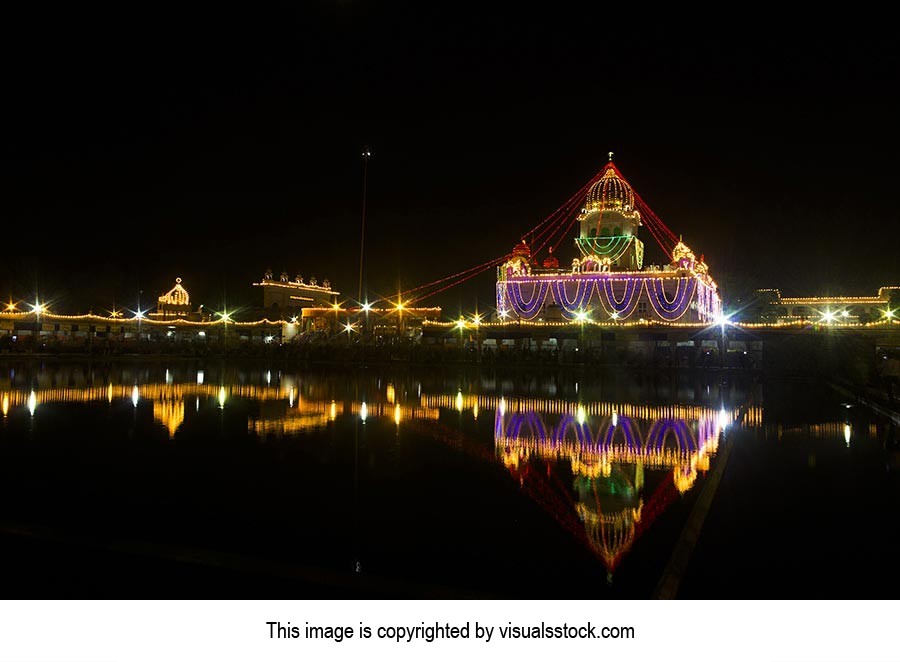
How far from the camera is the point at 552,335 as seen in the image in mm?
34719

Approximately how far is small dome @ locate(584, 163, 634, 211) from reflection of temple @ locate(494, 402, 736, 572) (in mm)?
40812

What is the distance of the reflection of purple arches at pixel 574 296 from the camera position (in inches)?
1738

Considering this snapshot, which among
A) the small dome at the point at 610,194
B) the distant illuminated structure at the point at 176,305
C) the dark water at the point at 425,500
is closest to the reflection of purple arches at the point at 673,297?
the small dome at the point at 610,194

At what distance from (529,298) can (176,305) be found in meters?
38.1

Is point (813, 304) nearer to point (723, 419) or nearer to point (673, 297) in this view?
point (673, 297)

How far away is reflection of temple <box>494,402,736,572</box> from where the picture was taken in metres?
5.07

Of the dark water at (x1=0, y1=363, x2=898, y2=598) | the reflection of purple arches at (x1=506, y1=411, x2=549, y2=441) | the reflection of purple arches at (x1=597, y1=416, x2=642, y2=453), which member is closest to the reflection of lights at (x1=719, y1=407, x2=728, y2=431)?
the dark water at (x1=0, y1=363, x2=898, y2=598)

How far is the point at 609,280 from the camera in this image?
43562 millimetres

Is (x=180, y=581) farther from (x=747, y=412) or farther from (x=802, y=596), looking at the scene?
(x=747, y=412)

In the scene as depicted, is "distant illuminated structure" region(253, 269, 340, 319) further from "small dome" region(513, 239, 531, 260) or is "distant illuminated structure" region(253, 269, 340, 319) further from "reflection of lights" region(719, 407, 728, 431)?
"reflection of lights" region(719, 407, 728, 431)

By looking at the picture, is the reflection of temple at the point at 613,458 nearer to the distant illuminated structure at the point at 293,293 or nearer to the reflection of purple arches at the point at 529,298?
the reflection of purple arches at the point at 529,298

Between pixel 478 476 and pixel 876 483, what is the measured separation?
165 inches

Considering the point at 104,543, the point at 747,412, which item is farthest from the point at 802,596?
the point at 747,412

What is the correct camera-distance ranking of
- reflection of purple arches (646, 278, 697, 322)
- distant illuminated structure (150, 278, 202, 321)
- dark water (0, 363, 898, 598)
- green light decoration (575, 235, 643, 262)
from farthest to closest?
distant illuminated structure (150, 278, 202, 321) < green light decoration (575, 235, 643, 262) < reflection of purple arches (646, 278, 697, 322) < dark water (0, 363, 898, 598)
